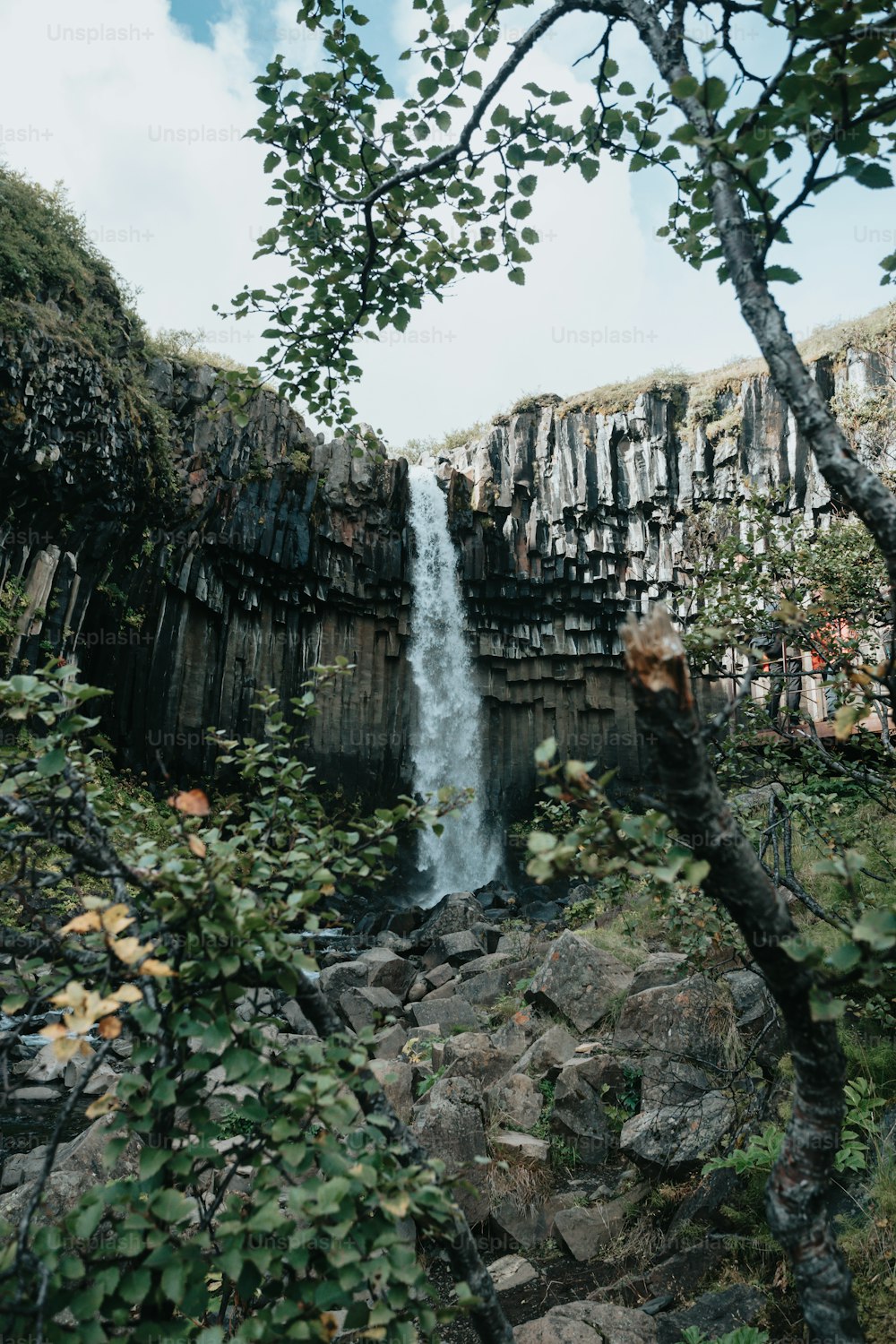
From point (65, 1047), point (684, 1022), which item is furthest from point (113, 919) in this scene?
point (684, 1022)

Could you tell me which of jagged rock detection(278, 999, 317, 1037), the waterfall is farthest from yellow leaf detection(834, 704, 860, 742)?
the waterfall

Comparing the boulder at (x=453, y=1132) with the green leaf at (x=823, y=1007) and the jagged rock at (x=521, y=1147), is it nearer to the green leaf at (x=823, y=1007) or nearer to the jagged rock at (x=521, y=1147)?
the jagged rock at (x=521, y=1147)

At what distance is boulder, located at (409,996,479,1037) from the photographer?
361 inches

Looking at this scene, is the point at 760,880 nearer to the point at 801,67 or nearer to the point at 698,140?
the point at 698,140

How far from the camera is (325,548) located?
22.6 meters

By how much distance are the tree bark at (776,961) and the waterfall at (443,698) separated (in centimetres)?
2169

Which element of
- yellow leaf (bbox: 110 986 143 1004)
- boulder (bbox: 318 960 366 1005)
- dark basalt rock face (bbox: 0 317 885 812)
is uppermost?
dark basalt rock face (bbox: 0 317 885 812)

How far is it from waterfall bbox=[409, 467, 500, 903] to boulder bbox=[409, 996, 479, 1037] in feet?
45.8

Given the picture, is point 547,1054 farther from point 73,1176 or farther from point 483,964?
point 483,964

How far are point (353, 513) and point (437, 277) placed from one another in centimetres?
1947

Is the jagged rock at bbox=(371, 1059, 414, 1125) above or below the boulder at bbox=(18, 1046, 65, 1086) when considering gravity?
above

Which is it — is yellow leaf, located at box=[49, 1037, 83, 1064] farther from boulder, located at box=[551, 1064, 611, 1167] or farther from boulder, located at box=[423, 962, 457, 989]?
boulder, located at box=[423, 962, 457, 989]

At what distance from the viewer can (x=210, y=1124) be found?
6.20 feet

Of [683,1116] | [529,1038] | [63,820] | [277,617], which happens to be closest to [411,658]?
[277,617]
